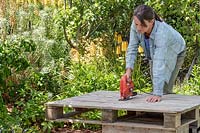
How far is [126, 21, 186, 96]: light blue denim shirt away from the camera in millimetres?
4496

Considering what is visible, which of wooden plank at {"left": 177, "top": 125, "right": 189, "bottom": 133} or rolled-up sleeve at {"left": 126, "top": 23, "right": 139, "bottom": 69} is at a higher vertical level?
rolled-up sleeve at {"left": 126, "top": 23, "right": 139, "bottom": 69}

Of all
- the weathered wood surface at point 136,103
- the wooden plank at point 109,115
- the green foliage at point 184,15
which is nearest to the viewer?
the weathered wood surface at point 136,103

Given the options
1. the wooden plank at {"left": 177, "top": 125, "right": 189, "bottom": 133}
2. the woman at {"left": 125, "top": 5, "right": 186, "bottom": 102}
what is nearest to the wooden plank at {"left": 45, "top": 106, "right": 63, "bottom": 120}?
the woman at {"left": 125, "top": 5, "right": 186, "bottom": 102}

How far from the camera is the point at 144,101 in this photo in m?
4.50

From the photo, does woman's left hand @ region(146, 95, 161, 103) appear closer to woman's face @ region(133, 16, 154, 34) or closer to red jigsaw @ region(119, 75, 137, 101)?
red jigsaw @ region(119, 75, 137, 101)

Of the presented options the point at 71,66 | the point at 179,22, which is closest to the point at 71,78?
the point at 71,66

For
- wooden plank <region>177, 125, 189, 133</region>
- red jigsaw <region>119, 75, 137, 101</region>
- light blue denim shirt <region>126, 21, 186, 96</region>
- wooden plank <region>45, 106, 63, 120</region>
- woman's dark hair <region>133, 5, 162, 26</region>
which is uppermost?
woman's dark hair <region>133, 5, 162, 26</region>

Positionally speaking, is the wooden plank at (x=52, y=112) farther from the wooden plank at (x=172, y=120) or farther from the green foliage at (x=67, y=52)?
the green foliage at (x=67, y=52)

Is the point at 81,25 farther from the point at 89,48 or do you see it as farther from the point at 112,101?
the point at 112,101

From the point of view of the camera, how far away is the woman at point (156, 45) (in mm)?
4492

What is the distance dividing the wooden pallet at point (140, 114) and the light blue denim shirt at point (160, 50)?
0.20 metres

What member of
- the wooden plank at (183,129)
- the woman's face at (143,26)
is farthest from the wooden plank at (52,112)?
the wooden plank at (183,129)

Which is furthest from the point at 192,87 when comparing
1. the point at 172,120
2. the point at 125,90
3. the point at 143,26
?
the point at 172,120

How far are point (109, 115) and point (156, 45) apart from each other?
2.55 ft
